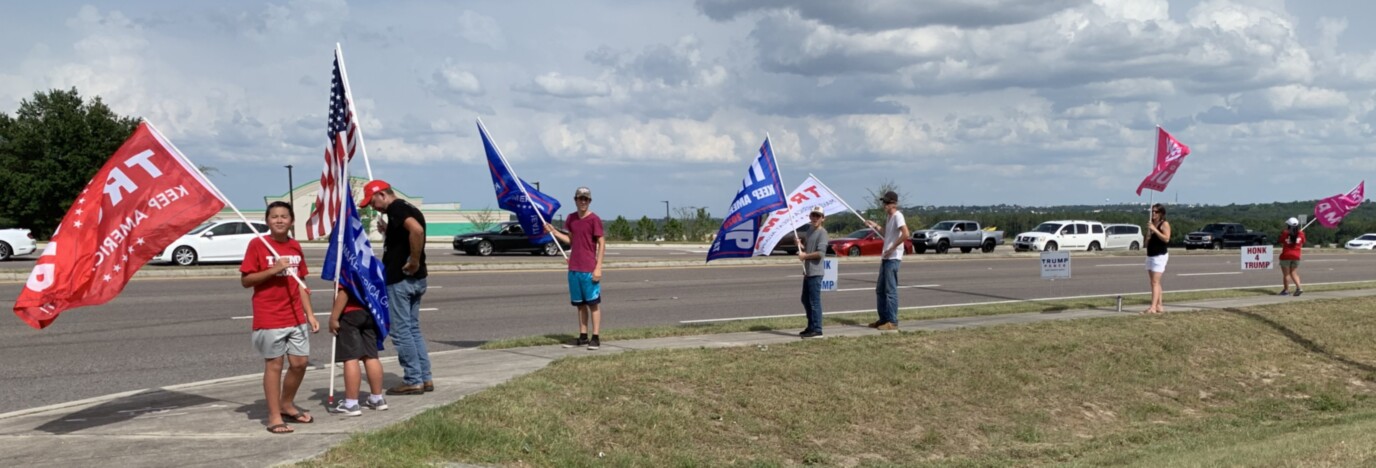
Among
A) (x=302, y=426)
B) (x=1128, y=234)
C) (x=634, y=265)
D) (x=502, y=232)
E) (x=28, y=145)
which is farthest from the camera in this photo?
(x=28, y=145)

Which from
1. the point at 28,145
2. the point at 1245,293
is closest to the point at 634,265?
the point at 1245,293

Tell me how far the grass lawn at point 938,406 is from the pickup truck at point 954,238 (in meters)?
33.0

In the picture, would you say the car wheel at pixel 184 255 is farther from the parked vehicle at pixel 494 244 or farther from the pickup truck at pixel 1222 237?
the pickup truck at pixel 1222 237

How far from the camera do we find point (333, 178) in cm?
820

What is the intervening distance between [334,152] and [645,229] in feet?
208

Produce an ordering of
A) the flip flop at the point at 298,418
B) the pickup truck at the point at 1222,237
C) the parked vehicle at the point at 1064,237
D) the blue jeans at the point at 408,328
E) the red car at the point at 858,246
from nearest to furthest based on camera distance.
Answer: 1. the flip flop at the point at 298,418
2. the blue jeans at the point at 408,328
3. the red car at the point at 858,246
4. the parked vehicle at the point at 1064,237
5. the pickup truck at the point at 1222,237

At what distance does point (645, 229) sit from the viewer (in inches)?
2815

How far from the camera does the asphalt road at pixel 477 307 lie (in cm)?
1126

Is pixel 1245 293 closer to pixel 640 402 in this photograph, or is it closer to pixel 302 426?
pixel 640 402

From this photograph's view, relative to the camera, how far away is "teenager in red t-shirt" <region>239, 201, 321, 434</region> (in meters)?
7.14

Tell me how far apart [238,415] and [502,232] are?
3269cm

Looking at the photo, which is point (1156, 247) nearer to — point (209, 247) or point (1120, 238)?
point (209, 247)

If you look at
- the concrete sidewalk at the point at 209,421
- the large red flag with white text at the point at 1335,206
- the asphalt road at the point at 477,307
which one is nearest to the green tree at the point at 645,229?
the asphalt road at the point at 477,307

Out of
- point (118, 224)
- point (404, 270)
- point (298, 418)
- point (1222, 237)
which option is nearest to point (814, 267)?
point (404, 270)
